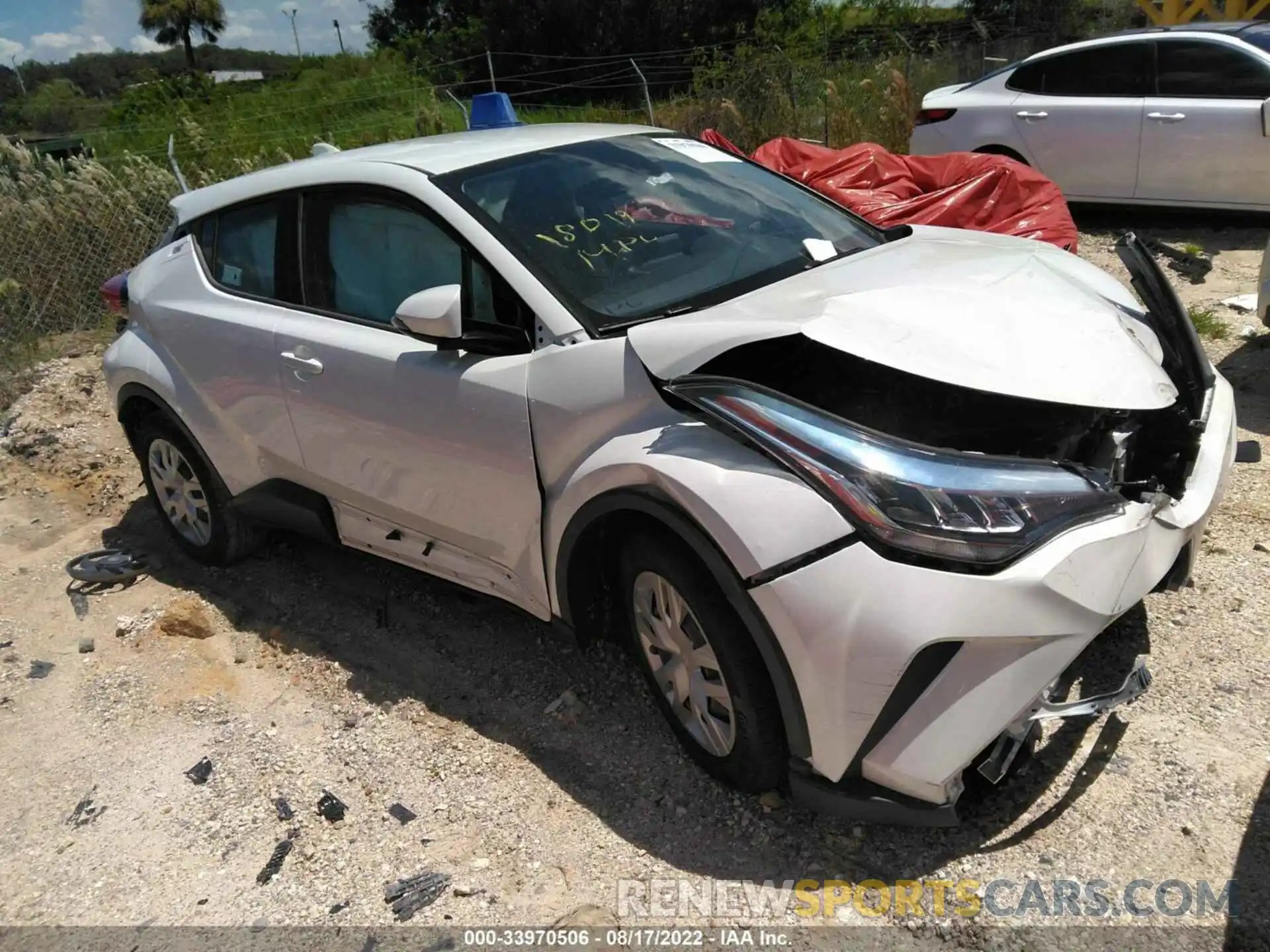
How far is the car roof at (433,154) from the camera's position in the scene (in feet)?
11.2

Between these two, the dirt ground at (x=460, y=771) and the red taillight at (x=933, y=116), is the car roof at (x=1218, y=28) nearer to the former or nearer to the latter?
the red taillight at (x=933, y=116)

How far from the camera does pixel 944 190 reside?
648 cm

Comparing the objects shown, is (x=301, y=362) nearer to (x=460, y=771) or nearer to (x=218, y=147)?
(x=460, y=771)

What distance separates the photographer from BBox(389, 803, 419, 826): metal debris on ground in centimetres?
288

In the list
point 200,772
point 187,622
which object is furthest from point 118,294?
point 200,772

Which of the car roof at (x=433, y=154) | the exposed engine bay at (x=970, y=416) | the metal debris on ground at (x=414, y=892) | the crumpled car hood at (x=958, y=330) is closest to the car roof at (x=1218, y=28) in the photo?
the car roof at (x=433, y=154)

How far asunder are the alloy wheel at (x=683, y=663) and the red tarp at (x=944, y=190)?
13.5 feet

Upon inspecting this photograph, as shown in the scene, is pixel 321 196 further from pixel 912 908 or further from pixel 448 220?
pixel 912 908

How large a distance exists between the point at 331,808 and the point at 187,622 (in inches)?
59.1

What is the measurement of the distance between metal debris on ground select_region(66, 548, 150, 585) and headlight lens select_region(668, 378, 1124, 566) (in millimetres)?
3448

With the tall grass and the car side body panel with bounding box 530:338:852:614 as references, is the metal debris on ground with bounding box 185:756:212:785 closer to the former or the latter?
the car side body panel with bounding box 530:338:852:614

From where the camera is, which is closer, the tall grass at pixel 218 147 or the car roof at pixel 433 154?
the car roof at pixel 433 154

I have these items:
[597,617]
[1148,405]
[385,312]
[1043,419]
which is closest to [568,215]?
[385,312]

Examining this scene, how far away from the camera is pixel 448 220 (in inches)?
121
